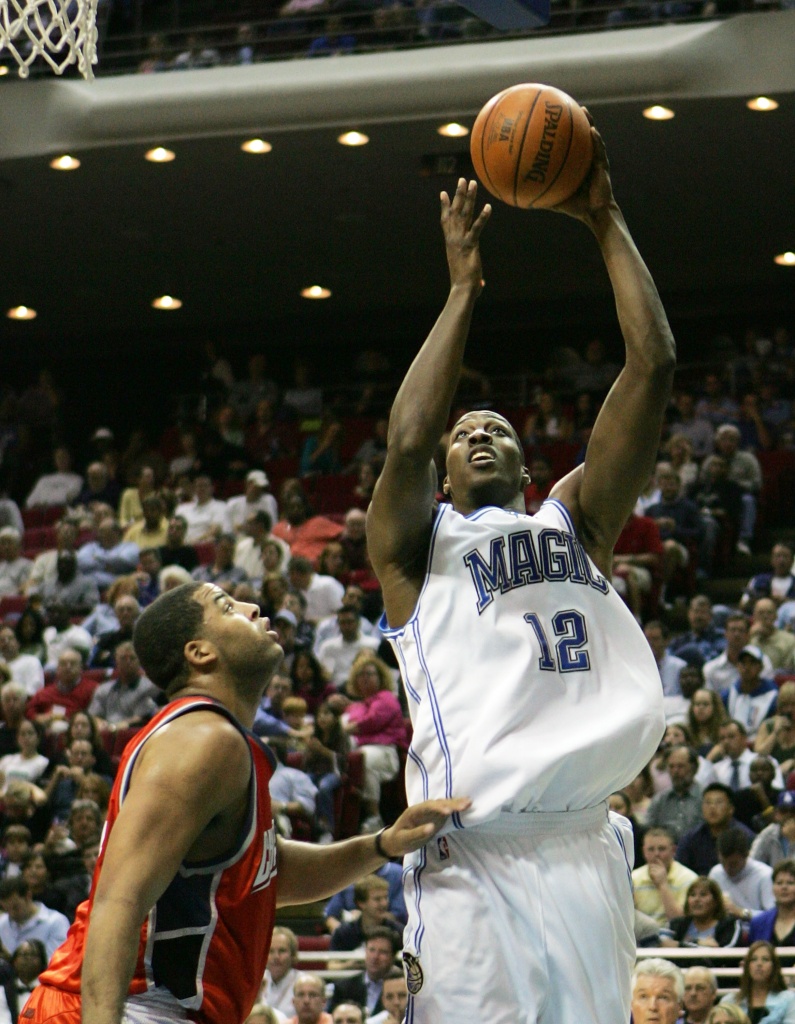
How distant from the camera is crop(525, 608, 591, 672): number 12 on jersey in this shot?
12.5ft

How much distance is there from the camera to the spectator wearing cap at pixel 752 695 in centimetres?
1055

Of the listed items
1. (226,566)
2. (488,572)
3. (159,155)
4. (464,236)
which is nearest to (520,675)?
(488,572)

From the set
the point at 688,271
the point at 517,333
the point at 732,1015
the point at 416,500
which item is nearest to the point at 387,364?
the point at 517,333

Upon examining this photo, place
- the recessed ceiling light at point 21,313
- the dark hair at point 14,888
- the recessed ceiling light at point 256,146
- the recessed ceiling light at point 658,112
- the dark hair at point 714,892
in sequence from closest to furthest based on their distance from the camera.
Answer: the dark hair at point 714,892 < the dark hair at point 14,888 < the recessed ceiling light at point 658,112 < the recessed ceiling light at point 256,146 < the recessed ceiling light at point 21,313

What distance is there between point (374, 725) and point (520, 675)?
23.6 ft

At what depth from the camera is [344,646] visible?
39.4 feet

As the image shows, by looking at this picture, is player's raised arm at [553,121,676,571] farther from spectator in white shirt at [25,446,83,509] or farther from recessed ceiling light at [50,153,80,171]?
spectator in white shirt at [25,446,83,509]

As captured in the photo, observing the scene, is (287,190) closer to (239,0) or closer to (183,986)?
(239,0)

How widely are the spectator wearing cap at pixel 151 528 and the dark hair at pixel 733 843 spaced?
6876 mm

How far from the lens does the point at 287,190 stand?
51.7ft

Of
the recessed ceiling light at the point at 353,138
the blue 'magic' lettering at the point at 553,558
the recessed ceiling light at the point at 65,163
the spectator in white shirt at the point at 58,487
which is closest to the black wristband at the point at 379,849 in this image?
the blue 'magic' lettering at the point at 553,558

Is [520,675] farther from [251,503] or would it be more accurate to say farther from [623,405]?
[251,503]

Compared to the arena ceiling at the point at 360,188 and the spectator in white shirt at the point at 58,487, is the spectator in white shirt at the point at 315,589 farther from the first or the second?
the spectator in white shirt at the point at 58,487

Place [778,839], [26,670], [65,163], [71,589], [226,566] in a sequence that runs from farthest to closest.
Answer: [65,163] → [71,589] → [226,566] → [26,670] → [778,839]
